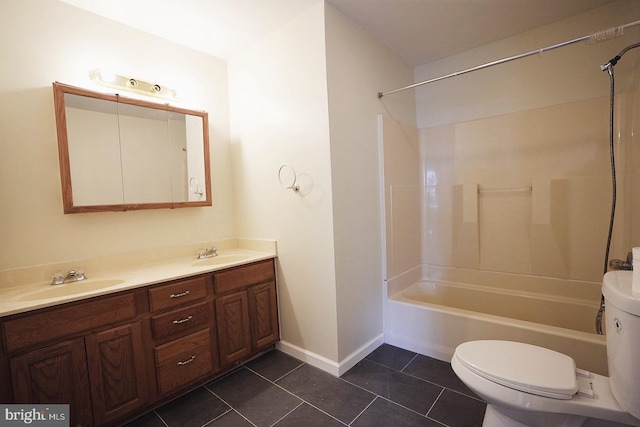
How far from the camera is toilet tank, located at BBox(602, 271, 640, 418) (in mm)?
970

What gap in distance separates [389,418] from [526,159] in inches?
86.6

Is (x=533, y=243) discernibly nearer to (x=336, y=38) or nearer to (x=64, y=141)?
(x=336, y=38)

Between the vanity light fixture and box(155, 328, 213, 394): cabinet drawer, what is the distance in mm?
1683

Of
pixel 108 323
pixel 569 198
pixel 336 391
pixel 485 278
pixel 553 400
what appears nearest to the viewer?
pixel 553 400

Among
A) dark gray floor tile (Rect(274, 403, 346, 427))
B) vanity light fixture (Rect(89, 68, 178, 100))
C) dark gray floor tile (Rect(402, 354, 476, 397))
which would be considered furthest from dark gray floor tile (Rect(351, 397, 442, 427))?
vanity light fixture (Rect(89, 68, 178, 100))

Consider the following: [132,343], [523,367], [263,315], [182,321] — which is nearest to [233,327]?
[263,315]

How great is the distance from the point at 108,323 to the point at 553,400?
1999 mm

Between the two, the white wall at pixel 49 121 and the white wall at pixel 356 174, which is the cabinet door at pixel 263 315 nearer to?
the white wall at pixel 356 174

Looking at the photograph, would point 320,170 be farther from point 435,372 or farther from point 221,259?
point 435,372

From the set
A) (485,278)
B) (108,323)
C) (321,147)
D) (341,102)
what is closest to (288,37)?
(341,102)

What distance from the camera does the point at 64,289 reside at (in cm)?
155

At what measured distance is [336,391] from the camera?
173 cm

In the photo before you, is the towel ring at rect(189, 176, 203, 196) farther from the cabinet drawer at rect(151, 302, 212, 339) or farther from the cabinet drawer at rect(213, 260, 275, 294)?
the cabinet drawer at rect(151, 302, 212, 339)

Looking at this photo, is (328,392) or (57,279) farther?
(328,392)
